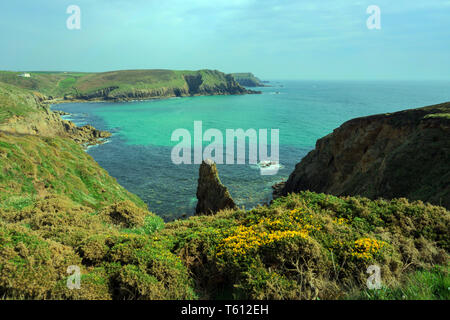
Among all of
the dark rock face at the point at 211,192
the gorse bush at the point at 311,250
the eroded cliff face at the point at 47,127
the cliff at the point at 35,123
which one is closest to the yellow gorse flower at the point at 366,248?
the gorse bush at the point at 311,250

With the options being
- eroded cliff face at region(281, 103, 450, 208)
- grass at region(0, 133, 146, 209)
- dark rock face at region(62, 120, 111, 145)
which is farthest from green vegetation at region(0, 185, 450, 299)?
dark rock face at region(62, 120, 111, 145)

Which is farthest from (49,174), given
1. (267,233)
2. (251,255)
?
(251,255)

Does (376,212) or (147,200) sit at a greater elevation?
(376,212)

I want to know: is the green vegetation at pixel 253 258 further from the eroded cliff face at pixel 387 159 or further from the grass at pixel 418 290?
the eroded cliff face at pixel 387 159

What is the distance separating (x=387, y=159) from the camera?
26.8 metres

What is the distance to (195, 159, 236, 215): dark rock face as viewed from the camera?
31797 millimetres

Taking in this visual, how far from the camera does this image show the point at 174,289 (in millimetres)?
7406

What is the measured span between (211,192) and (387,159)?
1993cm

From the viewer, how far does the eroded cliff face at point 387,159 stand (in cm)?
2283

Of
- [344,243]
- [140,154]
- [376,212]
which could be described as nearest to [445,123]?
[376,212]

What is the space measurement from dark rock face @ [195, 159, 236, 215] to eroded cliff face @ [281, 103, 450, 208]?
13.9 metres

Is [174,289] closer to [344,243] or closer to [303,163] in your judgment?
[344,243]

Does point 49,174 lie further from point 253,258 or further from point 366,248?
point 366,248
